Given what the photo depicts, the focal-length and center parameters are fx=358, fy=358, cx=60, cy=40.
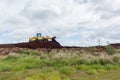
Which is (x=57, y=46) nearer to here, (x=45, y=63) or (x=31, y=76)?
(x=45, y=63)

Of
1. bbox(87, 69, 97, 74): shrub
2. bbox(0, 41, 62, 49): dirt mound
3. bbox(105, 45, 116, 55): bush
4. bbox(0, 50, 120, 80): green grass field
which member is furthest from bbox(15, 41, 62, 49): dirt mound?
bbox(87, 69, 97, 74): shrub

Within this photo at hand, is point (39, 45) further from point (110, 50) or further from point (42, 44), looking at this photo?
point (110, 50)

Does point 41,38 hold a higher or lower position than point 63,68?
higher

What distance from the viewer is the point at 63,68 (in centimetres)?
2000

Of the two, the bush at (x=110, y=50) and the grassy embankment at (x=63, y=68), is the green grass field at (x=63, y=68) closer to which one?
the grassy embankment at (x=63, y=68)

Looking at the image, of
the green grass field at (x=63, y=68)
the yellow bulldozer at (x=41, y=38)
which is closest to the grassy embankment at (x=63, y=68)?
the green grass field at (x=63, y=68)

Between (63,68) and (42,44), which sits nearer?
(63,68)

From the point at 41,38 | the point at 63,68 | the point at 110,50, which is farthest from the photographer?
the point at 41,38

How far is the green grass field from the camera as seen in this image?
1848 cm

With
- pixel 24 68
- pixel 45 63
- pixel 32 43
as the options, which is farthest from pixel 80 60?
pixel 32 43

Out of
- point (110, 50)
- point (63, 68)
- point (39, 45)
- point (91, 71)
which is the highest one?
point (39, 45)

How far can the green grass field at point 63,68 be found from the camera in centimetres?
1848

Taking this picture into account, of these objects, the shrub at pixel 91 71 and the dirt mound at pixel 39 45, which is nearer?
the shrub at pixel 91 71

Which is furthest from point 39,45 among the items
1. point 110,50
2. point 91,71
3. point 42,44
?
point 91,71
